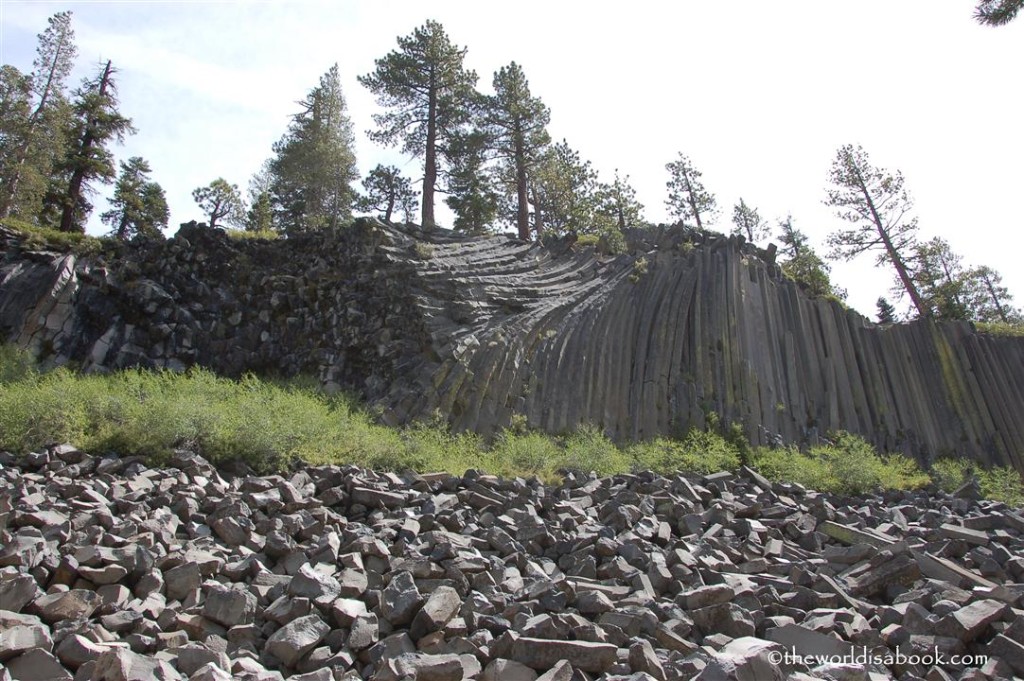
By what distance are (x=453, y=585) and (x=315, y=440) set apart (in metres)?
4.62

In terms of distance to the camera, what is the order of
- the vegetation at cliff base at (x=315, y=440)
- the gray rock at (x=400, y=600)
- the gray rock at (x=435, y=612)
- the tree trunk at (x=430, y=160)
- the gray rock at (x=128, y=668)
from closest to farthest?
the gray rock at (x=128, y=668)
the gray rock at (x=435, y=612)
the gray rock at (x=400, y=600)
the vegetation at cliff base at (x=315, y=440)
the tree trunk at (x=430, y=160)

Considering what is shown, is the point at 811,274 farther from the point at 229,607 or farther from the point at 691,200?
the point at 229,607

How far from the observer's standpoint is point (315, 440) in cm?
877

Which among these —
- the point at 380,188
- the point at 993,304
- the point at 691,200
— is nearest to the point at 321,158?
the point at 380,188

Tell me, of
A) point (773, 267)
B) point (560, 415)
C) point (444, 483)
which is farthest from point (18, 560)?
point (773, 267)

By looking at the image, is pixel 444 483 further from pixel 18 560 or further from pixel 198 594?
pixel 18 560

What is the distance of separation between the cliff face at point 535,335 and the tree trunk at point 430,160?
4.40 metres

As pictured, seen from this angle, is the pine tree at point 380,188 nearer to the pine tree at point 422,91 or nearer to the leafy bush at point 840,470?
the pine tree at point 422,91

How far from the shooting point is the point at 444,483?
7.64 meters

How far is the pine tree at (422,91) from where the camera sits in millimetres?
22781

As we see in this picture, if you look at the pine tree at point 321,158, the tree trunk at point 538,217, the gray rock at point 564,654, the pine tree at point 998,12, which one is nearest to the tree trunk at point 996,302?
the tree trunk at point 538,217

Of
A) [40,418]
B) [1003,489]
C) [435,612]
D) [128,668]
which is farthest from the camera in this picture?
[1003,489]

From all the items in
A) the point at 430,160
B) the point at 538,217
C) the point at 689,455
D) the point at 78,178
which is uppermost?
the point at 538,217

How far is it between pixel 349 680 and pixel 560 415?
32.7ft
